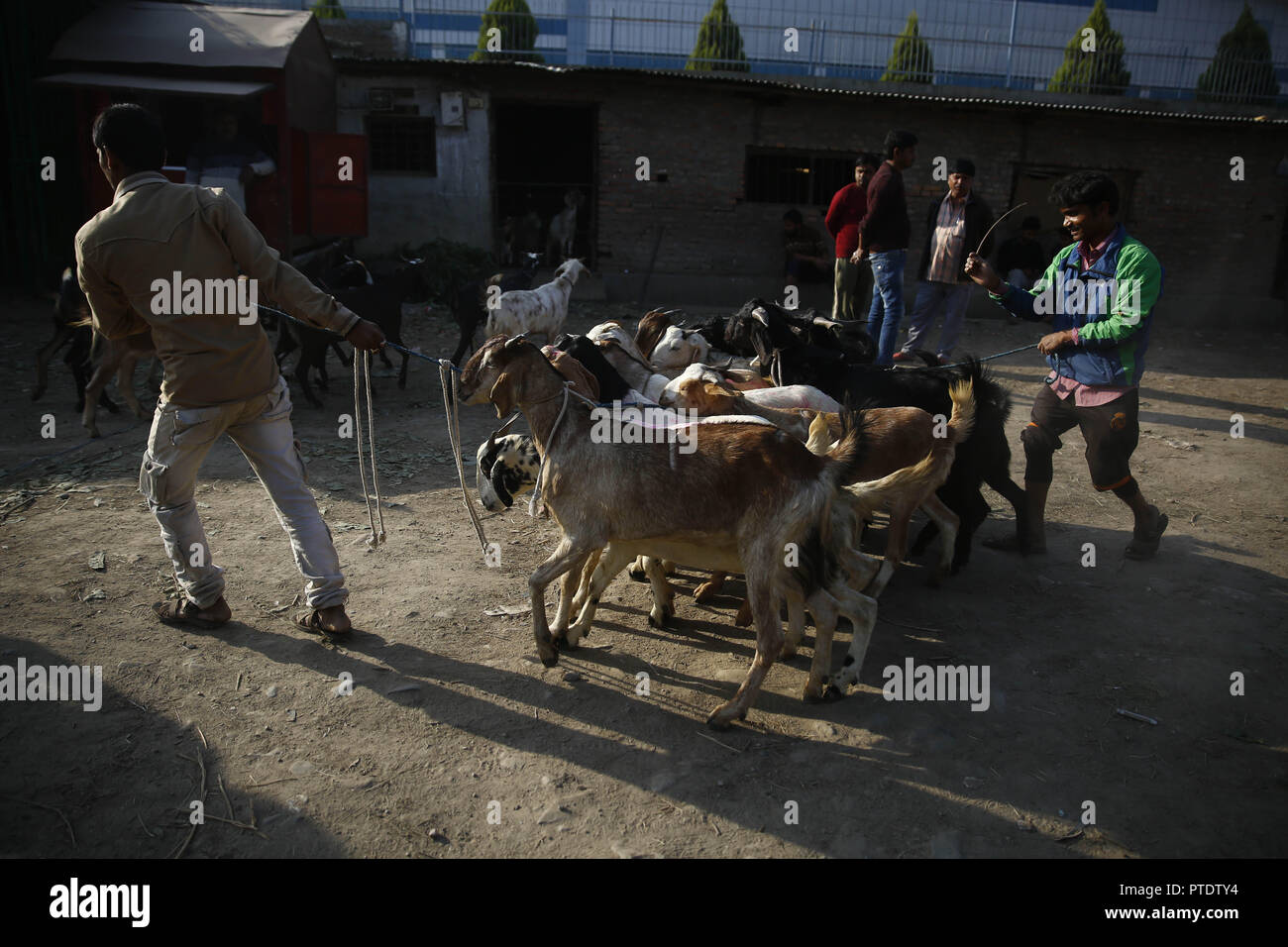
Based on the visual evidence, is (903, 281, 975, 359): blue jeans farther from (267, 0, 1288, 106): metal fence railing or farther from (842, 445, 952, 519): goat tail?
(267, 0, 1288, 106): metal fence railing

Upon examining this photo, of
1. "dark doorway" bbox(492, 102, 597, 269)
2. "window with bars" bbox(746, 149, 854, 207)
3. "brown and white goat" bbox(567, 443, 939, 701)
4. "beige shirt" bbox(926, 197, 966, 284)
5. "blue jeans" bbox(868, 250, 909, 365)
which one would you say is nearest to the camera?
"brown and white goat" bbox(567, 443, 939, 701)

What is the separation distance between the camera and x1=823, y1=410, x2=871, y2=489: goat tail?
385cm

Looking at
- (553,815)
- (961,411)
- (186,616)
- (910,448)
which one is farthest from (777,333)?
(186,616)

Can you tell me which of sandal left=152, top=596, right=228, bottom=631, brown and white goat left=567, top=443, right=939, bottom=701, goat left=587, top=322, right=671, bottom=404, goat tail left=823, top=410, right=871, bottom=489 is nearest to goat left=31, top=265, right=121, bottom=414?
sandal left=152, top=596, right=228, bottom=631

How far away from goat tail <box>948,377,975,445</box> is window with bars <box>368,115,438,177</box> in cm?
1293

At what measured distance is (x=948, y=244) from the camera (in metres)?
8.60

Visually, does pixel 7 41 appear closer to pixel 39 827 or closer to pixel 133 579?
pixel 133 579

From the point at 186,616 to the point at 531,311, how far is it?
5.84 metres

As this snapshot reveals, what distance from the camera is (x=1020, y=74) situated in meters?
18.9

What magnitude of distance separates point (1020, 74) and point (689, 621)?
1881 centimetres

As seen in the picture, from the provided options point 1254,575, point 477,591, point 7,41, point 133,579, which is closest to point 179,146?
point 7,41

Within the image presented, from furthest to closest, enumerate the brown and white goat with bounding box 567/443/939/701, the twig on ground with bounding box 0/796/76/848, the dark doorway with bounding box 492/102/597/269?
the dark doorway with bounding box 492/102/597/269 → the brown and white goat with bounding box 567/443/939/701 → the twig on ground with bounding box 0/796/76/848

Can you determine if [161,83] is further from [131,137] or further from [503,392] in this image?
[503,392]

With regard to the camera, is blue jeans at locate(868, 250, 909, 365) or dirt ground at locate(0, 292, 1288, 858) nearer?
dirt ground at locate(0, 292, 1288, 858)
